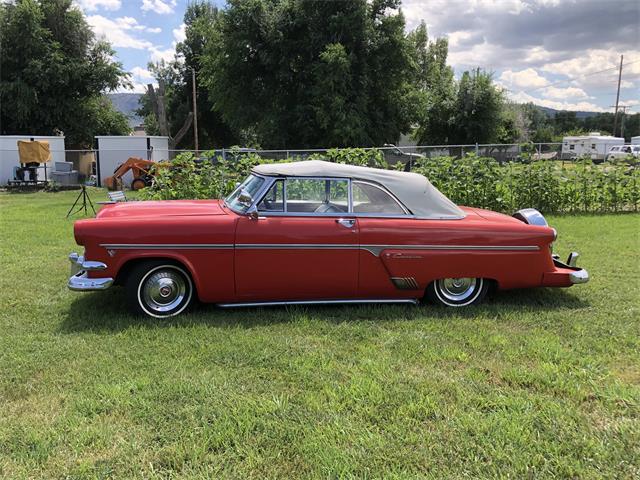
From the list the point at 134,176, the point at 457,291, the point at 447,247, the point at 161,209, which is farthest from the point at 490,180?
the point at 134,176

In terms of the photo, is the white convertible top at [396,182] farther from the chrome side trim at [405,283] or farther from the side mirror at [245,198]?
the chrome side trim at [405,283]

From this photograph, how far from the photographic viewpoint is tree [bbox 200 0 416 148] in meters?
25.8

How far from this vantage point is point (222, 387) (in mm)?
→ 3480

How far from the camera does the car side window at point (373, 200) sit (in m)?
5.09

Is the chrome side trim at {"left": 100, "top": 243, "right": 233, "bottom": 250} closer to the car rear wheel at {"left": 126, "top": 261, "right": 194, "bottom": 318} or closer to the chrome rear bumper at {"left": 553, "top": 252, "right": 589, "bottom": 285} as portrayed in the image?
the car rear wheel at {"left": 126, "top": 261, "right": 194, "bottom": 318}

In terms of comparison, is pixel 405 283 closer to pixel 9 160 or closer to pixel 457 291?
pixel 457 291

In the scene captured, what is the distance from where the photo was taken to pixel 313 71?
85.4ft

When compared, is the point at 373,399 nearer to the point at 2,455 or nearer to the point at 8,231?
the point at 2,455

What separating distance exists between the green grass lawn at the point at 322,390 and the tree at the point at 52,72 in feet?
94.7

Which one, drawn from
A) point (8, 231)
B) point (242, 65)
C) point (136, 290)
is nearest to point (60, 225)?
point (8, 231)

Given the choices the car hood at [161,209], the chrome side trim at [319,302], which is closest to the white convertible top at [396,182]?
the car hood at [161,209]

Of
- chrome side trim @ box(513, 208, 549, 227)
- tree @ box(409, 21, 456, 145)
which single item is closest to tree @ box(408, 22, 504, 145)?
tree @ box(409, 21, 456, 145)

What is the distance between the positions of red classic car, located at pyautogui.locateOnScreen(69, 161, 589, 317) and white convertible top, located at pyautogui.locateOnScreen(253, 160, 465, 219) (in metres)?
0.01

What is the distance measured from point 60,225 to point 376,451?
30.3 ft
